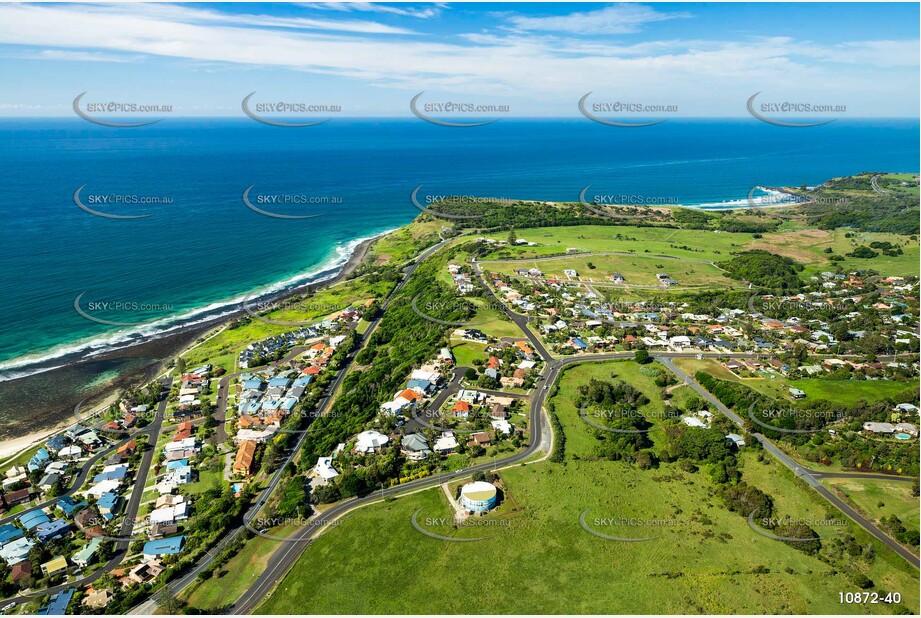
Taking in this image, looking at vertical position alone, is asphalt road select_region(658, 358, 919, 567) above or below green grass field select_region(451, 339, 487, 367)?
below

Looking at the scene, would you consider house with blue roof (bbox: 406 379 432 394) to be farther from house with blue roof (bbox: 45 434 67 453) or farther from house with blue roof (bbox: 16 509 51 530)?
house with blue roof (bbox: 45 434 67 453)

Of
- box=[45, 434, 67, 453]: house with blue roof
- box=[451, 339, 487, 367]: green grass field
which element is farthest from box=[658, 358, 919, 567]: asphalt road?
box=[45, 434, 67, 453]: house with blue roof

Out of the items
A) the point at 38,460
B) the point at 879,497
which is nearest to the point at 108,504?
the point at 38,460

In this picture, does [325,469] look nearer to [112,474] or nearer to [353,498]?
[353,498]

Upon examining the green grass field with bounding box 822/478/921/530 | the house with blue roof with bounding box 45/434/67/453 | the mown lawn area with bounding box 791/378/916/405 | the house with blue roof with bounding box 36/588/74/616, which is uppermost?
the house with blue roof with bounding box 45/434/67/453

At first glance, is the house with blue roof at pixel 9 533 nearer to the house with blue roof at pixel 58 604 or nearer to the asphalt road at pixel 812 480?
the house with blue roof at pixel 58 604

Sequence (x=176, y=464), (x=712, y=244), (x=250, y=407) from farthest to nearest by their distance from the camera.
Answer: (x=712, y=244), (x=250, y=407), (x=176, y=464)

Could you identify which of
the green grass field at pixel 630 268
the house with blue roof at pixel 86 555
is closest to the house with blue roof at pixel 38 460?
the house with blue roof at pixel 86 555

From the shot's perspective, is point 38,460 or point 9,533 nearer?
point 9,533
